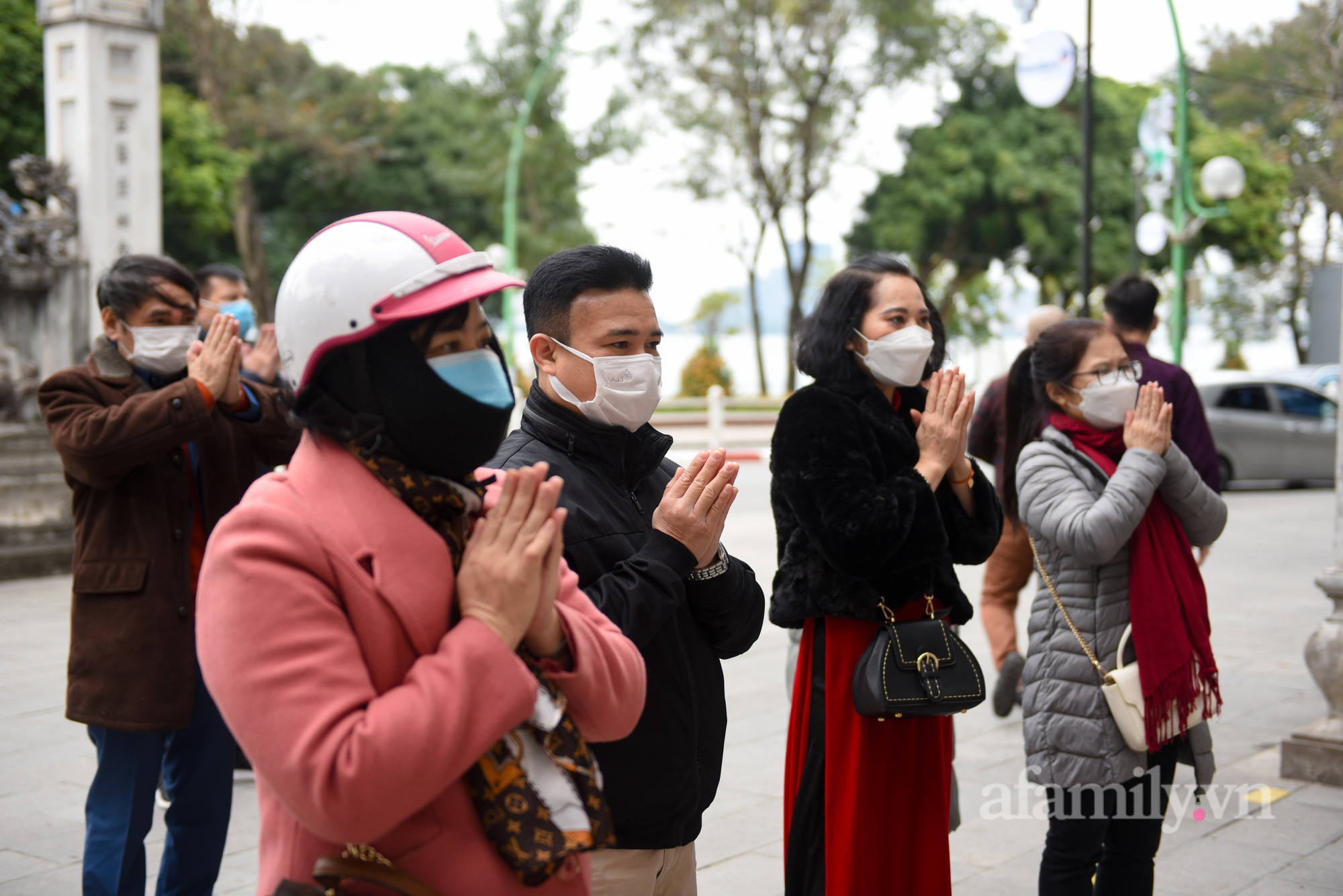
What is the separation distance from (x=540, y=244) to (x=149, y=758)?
35.5 m

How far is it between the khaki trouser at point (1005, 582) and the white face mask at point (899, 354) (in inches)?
133

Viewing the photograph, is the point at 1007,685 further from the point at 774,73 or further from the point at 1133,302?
the point at 774,73

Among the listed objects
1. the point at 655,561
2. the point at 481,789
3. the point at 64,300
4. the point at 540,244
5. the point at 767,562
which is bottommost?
the point at 767,562

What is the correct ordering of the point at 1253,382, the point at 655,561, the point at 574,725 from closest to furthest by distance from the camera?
the point at 574,725 → the point at 655,561 → the point at 1253,382

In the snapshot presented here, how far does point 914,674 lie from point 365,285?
6.61 feet

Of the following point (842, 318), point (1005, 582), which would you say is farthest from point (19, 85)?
point (842, 318)

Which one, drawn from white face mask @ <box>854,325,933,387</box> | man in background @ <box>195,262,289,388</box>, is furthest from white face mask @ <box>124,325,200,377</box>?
white face mask @ <box>854,325,933,387</box>

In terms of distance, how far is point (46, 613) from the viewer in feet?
27.5

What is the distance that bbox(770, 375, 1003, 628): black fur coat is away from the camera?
10.1 feet

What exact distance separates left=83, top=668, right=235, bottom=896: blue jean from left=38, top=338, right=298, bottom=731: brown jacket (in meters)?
0.11

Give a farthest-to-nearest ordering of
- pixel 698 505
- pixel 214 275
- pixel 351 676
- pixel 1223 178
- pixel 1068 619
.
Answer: pixel 1223 178 → pixel 214 275 → pixel 1068 619 → pixel 698 505 → pixel 351 676

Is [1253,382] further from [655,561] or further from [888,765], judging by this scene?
[655,561]

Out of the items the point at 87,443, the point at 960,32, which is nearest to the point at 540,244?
the point at 960,32

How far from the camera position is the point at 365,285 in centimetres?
162
